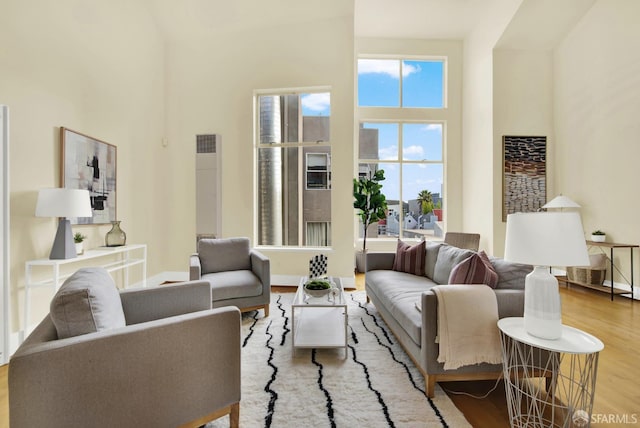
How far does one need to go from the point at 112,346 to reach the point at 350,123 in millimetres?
4033

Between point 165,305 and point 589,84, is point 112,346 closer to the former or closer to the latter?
point 165,305

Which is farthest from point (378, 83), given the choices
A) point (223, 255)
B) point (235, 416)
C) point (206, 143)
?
point (235, 416)

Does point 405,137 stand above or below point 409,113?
below

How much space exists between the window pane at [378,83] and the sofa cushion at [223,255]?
146 inches

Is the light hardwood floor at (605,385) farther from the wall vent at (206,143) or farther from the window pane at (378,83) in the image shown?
the window pane at (378,83)

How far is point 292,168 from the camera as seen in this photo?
16.3ft

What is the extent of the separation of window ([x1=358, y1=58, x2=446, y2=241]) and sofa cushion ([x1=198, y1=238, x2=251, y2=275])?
2.90m

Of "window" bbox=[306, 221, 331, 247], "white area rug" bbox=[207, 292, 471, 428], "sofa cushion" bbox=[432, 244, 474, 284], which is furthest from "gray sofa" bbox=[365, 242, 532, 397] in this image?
"window" bbox=[306, 221, 331, 247]

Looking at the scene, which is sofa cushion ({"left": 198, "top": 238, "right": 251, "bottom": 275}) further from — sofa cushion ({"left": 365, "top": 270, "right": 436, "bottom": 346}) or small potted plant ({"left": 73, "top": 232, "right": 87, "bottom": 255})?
sofa cushion ({"left": 365, "top": 270, "right": 436, "bottom": 346})

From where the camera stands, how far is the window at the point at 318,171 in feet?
16.0

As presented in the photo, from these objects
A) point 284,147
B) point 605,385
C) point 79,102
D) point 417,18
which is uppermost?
point 417,18

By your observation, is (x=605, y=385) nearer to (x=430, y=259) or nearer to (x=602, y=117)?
(x=430, y=259)

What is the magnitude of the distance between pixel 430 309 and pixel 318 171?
3.41 metres

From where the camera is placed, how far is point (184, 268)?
4836mm
